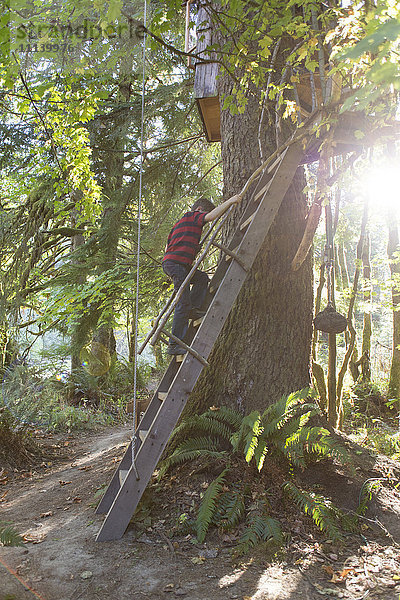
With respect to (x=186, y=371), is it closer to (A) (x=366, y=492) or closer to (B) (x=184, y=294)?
(B) (x=184, y=294)

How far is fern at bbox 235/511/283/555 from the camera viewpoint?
135 inches

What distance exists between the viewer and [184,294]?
189 inches

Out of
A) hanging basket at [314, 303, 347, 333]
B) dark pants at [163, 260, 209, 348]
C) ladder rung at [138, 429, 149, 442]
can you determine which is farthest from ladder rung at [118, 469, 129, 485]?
hanging basket at [314, 303, 347, 333]

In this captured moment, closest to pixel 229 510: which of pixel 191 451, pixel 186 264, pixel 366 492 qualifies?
pixel 191 451

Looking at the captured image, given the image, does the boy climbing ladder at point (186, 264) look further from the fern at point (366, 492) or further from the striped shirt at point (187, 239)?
the fern at point (366, 492)

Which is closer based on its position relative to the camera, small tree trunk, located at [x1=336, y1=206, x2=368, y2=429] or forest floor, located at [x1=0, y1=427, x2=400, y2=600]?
forest floor, located at [x1=0, y1=427, x2=400, y2=600]

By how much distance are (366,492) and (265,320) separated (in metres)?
1.94

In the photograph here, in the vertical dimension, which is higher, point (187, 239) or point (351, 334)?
point (187, 239)

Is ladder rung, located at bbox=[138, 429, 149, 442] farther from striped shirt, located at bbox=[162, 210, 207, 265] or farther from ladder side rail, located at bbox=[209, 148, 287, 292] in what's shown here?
striped shirt, located at bbox=[162, 210, 207, 265]

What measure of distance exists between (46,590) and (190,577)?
0.97 meters

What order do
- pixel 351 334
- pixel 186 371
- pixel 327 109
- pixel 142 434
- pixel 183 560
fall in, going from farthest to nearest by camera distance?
1. pixel 351 334
2. pixel 142 434
3. pixel 327 109
4. pixel 186 371
5. pixel 183 560

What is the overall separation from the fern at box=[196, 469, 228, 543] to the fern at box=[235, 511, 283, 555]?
0.29 metres

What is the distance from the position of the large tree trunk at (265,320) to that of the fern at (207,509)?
3.53 feet

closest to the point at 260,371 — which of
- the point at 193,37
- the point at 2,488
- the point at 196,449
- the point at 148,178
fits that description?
the point at 196,449
